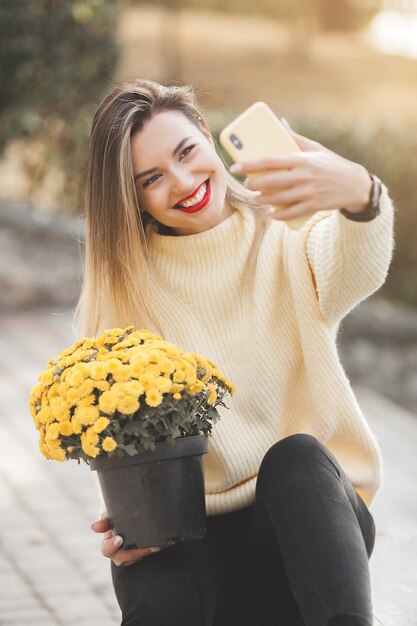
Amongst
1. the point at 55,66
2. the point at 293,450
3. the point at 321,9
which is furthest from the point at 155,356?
the point at 321,9

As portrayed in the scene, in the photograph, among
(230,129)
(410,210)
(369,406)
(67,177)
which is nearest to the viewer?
(230,129)

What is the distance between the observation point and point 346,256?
76.8 inches

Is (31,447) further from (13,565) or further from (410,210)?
(410,210)

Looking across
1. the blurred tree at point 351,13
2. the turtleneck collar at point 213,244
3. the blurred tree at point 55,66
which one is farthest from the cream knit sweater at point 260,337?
the blurred tree at point 351,13

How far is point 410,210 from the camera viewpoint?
5.37 meters

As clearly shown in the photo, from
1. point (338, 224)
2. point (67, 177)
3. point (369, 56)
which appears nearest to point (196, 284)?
point (338, 224)

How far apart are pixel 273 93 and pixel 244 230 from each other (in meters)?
10.3

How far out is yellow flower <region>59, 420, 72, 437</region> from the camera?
1957 mm

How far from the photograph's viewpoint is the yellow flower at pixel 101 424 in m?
1.89

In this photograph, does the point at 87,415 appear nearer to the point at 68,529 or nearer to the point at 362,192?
the point at 362,192

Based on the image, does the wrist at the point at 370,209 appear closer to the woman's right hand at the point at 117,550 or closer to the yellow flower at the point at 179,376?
the yellow flower at the point at 179,376

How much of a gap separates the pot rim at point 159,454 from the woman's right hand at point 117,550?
0.51 ft

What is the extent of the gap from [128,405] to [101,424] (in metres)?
0.06

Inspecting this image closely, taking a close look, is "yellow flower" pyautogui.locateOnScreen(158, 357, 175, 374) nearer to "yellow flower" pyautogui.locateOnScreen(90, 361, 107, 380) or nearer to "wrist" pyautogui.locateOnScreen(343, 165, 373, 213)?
"yellow flower" pyautogui.locateOnScreen(90, 361, 107, 380)
